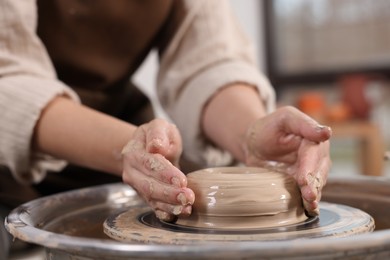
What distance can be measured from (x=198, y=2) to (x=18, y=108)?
18.5 inches

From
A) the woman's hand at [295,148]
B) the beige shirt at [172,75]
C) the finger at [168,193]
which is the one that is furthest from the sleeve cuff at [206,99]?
the finger at [168,193]

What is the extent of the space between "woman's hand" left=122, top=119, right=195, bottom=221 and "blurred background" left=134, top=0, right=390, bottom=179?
2.50 metres

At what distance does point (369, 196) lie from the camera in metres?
0.80

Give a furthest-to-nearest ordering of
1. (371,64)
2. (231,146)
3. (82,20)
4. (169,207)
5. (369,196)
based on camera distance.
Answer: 1. (371,64)
2. (82,20)
3. (231,146)
4. (369,196)
5. (169,207)

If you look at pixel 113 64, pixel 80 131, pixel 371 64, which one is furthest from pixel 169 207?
pixel 371 64

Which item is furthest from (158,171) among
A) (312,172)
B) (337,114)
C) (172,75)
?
(337,114)

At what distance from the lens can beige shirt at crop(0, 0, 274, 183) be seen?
87 centimetres

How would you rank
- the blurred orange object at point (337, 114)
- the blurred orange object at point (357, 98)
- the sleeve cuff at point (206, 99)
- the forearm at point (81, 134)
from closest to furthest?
the forearm at point (81, 134)
the sleeve cuff at point (206, 99)
the blurred orange object at point (337, 114)
the blurred orange object at point (357, 98)

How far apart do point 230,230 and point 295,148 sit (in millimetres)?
197

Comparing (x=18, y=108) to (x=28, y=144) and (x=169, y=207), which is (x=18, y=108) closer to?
(x=28, y=144)

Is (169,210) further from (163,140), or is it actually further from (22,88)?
(22,88)

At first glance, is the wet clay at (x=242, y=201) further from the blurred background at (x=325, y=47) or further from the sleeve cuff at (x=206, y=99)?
the blurred background at (x=325, y=47)

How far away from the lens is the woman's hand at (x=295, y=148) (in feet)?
2.13

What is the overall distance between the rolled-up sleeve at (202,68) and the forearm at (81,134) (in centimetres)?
29
